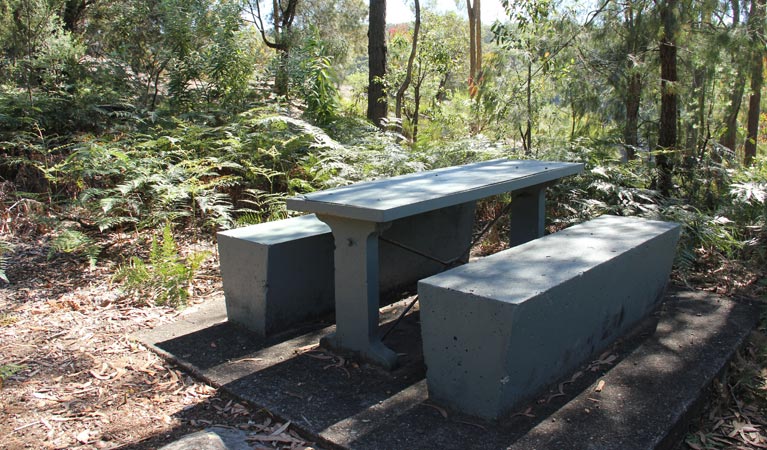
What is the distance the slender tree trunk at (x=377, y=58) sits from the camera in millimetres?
9977

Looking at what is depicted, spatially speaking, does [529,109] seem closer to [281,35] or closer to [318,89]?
[318,89]

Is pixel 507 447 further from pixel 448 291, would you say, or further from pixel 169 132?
pixel 169 132

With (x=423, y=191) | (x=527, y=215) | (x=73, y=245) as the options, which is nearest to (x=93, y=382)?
(x=73, y=245)

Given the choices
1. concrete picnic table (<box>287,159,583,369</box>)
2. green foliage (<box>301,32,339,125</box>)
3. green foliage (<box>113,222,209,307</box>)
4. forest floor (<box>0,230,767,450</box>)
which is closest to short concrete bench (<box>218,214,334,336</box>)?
concrete picnic table (<box>287,159,583,369</box>)

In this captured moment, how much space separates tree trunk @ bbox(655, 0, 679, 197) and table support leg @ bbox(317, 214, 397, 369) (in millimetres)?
4320

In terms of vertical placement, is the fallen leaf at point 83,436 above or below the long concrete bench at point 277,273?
below

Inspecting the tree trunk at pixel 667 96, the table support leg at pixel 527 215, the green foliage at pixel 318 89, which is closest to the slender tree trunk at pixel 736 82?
the tree trunk at pixel 667 96

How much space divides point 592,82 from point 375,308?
5.39 metres

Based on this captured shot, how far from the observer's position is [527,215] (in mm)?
5000

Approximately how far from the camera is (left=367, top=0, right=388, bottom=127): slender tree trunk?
9.98 meters

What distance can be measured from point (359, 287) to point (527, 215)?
2034 millimetres

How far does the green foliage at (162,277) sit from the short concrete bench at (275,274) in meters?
0.77

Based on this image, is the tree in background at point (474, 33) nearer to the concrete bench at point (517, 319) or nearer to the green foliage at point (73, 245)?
the green foliage at point (73, 245)

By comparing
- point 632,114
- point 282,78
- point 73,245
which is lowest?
point 73,245
